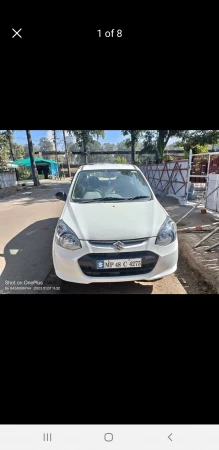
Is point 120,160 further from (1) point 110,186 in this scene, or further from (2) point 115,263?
(2) point 115,263

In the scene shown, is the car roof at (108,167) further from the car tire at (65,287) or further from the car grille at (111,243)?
the car tire at (65,287)

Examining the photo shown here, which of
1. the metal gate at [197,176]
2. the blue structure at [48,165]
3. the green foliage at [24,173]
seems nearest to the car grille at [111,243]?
the blue structure at [48,165]

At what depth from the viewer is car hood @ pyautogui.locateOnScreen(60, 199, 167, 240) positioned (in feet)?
5.33

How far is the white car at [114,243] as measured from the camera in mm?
1597

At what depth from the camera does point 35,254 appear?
8.86 feet

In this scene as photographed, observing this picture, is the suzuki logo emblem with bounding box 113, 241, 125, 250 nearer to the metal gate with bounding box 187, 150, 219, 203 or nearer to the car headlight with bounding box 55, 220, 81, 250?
the car headlight with bounding box 55, 220, 81, 250

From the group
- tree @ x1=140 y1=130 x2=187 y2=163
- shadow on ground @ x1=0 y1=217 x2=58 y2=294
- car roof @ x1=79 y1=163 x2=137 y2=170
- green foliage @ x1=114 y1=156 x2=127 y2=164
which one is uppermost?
tree @ x1=140 y1=130 x2=187 y2=163

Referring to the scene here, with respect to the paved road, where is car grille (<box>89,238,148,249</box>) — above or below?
above

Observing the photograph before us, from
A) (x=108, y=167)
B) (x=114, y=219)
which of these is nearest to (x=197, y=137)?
(x=108, y=167)

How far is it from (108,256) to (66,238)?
1.29 ft

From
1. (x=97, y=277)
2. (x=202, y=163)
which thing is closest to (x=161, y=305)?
(x=97, y=277)

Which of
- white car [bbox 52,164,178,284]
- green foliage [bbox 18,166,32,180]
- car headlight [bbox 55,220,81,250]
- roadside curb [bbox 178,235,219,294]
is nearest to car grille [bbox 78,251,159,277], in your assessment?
white car [bbox 52,164,178,284]

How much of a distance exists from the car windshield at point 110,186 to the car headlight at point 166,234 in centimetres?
48
